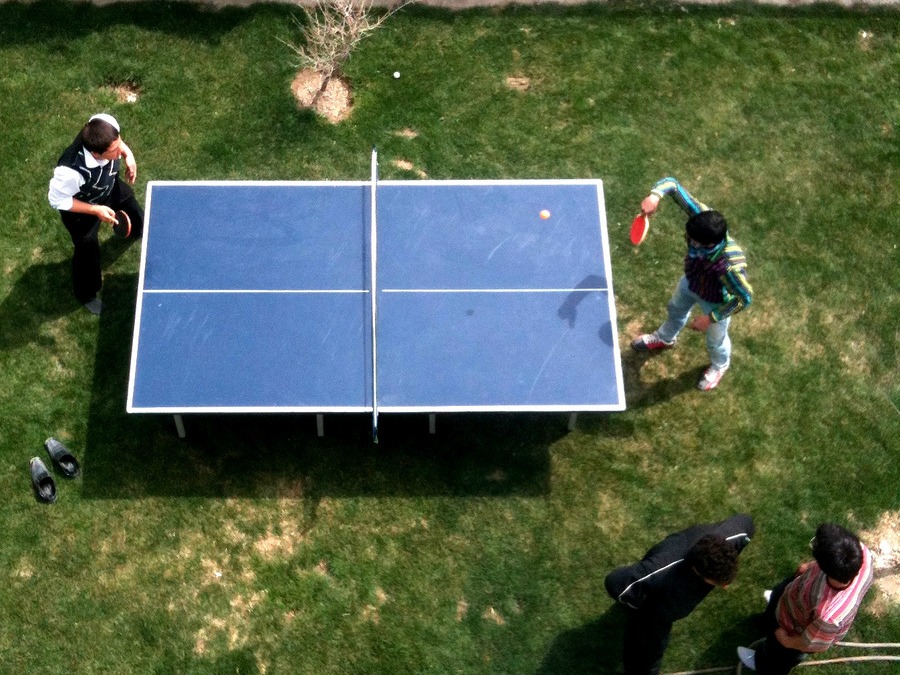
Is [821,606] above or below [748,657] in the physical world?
above

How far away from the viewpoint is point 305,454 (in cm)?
1110

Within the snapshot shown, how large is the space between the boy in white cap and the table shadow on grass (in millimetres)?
1078

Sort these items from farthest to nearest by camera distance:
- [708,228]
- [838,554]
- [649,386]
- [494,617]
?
[649,386] → [494,617] → [708,228] → [838,554]

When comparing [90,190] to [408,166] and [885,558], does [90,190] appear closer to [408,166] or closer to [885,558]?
[408,166]

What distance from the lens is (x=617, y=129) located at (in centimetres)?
1277

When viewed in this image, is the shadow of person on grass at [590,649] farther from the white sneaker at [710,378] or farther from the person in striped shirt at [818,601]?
the white sneaker at [710,378]

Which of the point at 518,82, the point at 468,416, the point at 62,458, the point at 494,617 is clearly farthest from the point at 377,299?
the point at 518,82

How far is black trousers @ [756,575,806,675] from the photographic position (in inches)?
384

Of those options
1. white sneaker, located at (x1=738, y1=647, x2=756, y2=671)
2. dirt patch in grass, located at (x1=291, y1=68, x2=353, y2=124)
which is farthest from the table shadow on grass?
dirt patch in grass, located at (x1=291, y1=68, x2=353, y2=124)

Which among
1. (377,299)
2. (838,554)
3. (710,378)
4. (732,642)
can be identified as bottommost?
(732,642)

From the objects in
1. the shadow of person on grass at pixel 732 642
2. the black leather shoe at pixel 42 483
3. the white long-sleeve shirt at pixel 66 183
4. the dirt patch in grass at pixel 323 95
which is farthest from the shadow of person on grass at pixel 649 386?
the black leather shoe at pixel 42 483

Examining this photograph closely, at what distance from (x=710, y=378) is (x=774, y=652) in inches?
111

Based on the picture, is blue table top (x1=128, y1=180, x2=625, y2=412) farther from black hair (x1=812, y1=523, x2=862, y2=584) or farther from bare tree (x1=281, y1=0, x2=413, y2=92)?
bare tree (x1=281, y1=0, x2=413, y2=92)

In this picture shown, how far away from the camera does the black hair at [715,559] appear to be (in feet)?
28.1
